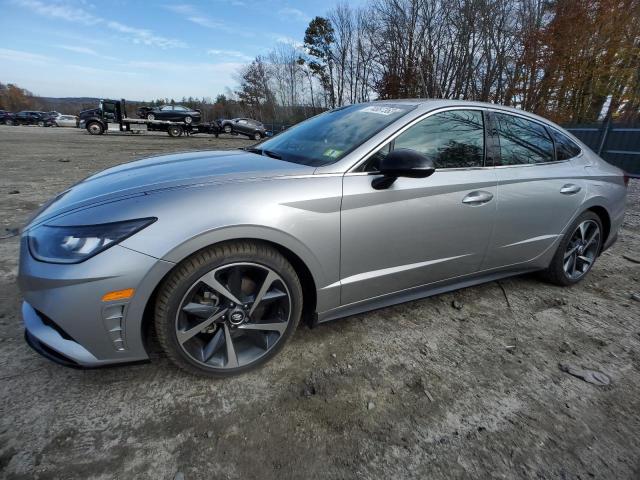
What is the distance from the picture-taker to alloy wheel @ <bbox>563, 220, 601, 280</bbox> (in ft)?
9.68

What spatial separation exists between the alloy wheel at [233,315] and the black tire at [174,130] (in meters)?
25.8

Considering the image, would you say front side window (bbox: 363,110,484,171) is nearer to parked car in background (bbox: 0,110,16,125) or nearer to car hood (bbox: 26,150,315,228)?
car hood (bbox: 26,150,315,228)

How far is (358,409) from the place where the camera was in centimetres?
163

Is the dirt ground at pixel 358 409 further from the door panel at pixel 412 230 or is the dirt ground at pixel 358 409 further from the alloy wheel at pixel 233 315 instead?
the door panel at pixel 412 230

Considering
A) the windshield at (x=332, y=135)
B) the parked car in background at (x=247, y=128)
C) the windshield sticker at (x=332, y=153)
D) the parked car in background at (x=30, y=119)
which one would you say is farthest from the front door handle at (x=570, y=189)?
the parked car in background at (x=30, y=119)

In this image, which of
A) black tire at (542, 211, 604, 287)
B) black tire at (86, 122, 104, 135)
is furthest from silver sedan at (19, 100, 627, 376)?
black tire at (86, 122, 104, 135)

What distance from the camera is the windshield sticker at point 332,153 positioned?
1.97 meters

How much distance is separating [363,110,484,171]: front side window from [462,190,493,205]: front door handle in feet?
0.66

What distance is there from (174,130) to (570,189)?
26.0 m

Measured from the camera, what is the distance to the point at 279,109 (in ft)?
156

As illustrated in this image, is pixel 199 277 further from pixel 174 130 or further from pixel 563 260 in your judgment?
pixel 174 130

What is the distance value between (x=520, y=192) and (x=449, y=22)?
73.4ft

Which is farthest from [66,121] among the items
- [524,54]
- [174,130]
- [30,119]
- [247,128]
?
[524,54]

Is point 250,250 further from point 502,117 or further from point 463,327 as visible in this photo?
point 502,117
